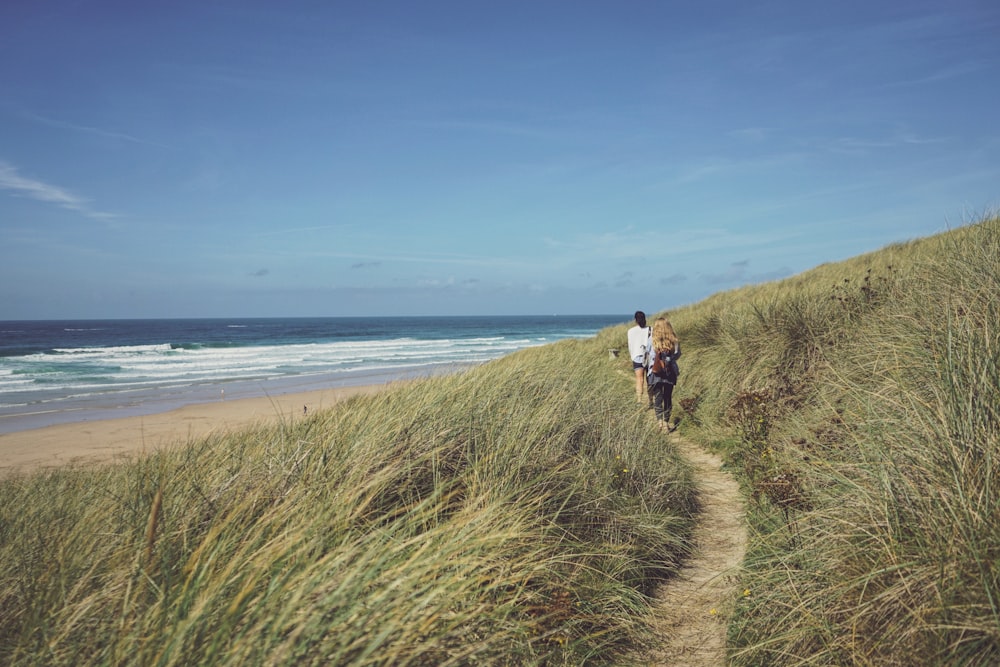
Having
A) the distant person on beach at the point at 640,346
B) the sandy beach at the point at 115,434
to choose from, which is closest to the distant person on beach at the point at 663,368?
the distant person on beach at the point at 640,346

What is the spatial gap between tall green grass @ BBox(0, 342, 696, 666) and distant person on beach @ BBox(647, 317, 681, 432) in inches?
120

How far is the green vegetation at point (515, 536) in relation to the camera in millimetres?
2215

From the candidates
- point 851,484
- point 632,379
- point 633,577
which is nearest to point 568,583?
point 633,577

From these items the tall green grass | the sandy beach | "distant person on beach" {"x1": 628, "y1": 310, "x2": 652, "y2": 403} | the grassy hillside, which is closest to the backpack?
"distant person on beach" {"x1": 628, "y1": 310, "x2": 652, "y2": 403}

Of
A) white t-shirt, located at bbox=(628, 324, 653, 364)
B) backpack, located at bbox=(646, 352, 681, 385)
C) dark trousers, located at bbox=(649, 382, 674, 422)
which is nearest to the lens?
backpack, located at bbox=(646, 352, 681, 385)

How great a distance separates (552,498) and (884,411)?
2333mm

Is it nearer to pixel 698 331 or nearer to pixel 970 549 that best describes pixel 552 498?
pixel 970 549

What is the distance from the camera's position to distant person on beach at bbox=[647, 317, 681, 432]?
9164mm

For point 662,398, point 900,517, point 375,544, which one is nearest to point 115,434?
point 662,398

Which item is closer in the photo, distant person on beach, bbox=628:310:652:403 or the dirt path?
the dirt path

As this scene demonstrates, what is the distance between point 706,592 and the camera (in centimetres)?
416

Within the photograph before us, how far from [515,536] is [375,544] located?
0.75 m

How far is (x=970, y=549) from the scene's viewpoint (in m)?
2.38

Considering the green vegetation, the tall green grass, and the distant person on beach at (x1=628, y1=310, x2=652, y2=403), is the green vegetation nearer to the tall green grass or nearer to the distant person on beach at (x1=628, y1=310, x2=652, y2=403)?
the tall green grass
